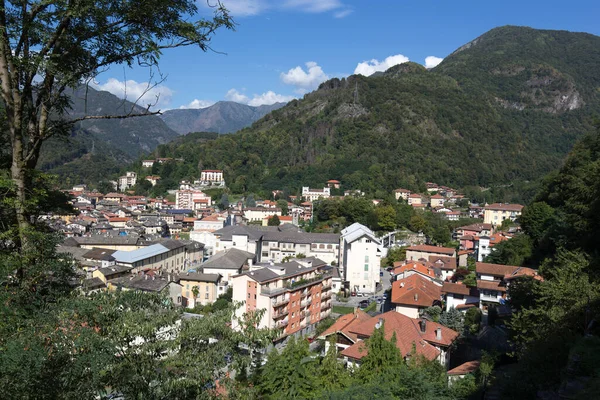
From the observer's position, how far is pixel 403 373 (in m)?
8.54

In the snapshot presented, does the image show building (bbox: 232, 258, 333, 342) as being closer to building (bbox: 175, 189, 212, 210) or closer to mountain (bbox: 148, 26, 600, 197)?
building (bbox: 175, 189, 212, 210)

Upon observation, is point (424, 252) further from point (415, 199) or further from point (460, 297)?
point (415, 199)

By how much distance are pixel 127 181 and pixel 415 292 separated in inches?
2826

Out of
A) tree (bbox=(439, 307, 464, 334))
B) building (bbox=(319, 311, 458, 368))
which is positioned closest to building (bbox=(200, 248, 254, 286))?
building (bbox=(319, 311, 458, 368))

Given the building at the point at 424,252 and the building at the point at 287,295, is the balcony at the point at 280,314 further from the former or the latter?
the building at the point at 424,252

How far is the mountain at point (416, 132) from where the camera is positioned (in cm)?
8031

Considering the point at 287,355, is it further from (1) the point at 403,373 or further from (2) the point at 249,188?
(2) the point at 249,188

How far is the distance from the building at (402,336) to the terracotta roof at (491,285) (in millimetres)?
5599

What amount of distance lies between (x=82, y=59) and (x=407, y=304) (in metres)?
18.8

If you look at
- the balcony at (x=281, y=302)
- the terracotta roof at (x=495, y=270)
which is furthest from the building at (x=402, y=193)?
the balcony at (x=281, y=302)

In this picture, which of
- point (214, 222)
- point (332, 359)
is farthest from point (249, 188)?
point (332, 359)

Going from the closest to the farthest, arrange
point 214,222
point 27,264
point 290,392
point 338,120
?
point 27,264 → point 290,392 → point 214,222 → point 338,120

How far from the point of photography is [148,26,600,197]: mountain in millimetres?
80312

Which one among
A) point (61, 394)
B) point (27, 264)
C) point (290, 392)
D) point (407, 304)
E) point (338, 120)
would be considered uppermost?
point (338, 120)
